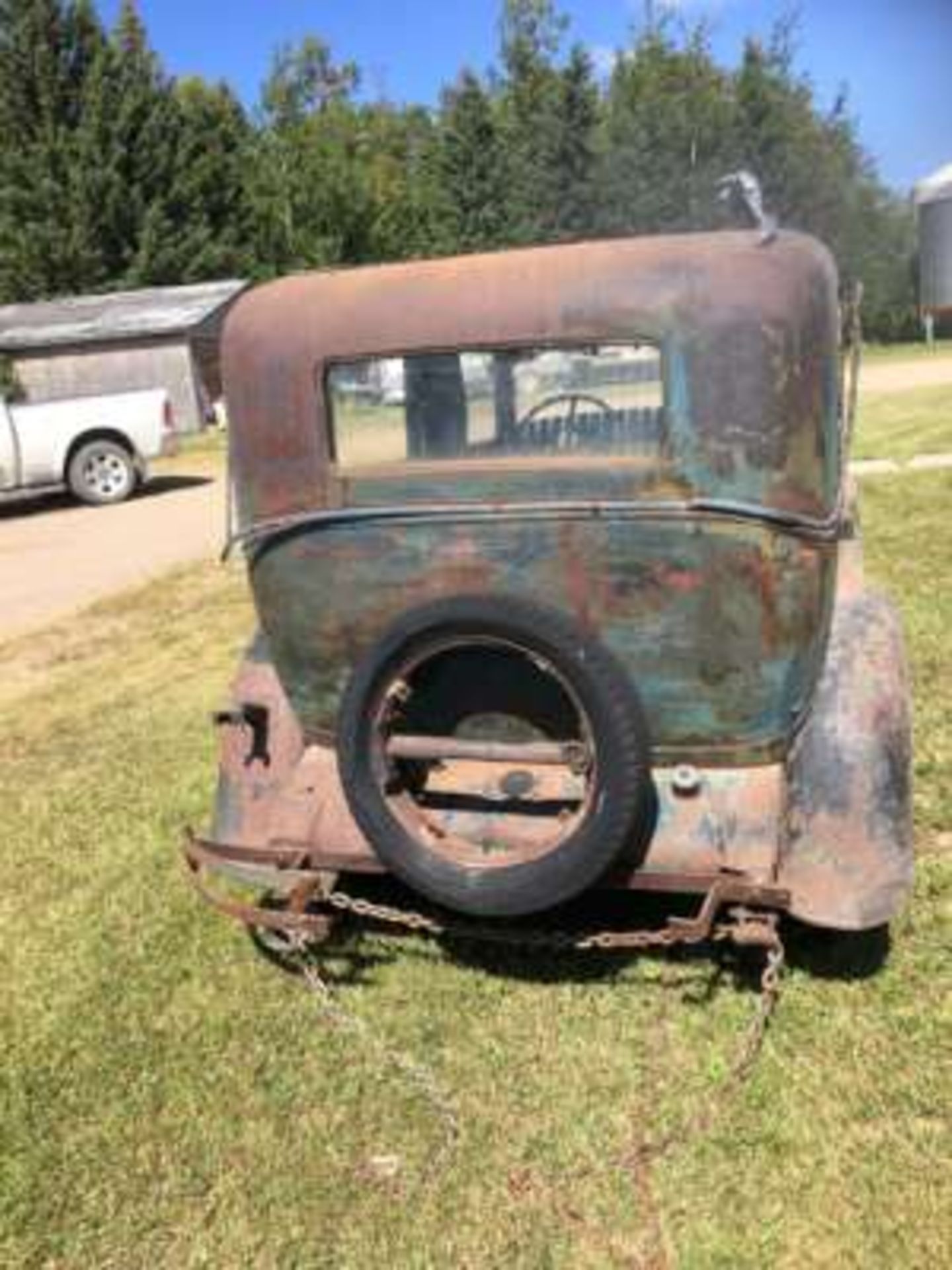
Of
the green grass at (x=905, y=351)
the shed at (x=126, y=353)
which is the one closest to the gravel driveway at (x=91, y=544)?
the shed at (x=126, y=353)

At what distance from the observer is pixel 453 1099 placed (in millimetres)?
3293

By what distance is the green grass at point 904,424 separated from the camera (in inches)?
510

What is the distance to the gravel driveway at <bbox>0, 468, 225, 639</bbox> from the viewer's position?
33.4 ft

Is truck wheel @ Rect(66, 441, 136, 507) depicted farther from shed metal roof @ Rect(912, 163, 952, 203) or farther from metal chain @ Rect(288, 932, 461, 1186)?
shed metal roof @ Rect(912, 163, 952, 203)

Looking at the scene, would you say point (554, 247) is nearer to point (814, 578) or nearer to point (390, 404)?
point (390, 404)

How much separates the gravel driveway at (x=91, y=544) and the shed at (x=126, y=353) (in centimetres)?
1239

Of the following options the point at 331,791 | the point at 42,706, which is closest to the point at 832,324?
the point at 331,791

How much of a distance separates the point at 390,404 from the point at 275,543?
531 mm

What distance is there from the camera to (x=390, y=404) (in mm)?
3764

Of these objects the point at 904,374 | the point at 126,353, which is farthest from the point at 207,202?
the point at 904,374

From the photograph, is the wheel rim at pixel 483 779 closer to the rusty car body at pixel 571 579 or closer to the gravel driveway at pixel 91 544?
the rusty car body at pixel 571 579

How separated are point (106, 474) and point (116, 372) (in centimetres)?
1450

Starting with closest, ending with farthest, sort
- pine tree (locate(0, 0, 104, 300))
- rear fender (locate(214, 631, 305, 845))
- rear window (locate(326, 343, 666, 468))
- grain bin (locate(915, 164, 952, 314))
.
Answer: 1. rear window (locate(326, 343, 666, 468))
2. rear fender (locate(214, 631, 305, 845))
3. grain bin (locate(915, 164, 952, 314))
4. pine tree (locate(0, 0, 104, 300))

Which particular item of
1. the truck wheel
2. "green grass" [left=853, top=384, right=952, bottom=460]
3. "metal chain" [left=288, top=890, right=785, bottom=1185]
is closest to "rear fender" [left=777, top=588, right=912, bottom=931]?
"metal chain" [left=288, top=890, right=785, bottom=1185]
